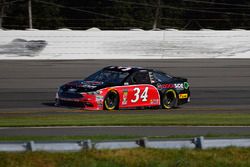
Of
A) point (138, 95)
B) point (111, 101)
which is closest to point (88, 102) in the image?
point (111, 101)

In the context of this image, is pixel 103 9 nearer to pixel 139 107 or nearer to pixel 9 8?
pixel 9 8

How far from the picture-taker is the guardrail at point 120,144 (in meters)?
9.33

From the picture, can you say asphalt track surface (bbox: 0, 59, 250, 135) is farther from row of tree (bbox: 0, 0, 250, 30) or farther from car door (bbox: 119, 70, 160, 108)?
row of tree (bbox: 0, 0, 250, 30)

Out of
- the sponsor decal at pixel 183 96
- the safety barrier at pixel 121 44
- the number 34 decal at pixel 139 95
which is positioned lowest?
the sponsor decal at pixel 183 96

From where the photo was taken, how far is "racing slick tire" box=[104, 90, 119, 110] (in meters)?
17.7

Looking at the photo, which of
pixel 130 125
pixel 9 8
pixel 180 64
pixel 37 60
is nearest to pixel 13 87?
pixel 37 60

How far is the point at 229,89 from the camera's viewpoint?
22750 millimetres

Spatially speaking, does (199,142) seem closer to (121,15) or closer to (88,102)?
(88,102)

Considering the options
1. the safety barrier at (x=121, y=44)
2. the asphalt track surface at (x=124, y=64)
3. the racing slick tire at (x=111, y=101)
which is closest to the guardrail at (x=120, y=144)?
the asphalt track surface at (x=124, y=64)

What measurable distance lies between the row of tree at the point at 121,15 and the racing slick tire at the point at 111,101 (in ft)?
65.7

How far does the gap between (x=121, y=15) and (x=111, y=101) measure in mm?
25900

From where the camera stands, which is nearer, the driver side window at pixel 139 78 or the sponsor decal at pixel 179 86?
the driver side window at pixel 139 78

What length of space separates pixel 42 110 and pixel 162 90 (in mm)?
3519

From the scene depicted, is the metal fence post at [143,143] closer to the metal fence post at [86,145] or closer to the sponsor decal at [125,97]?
the metal fence post at [86,145]
